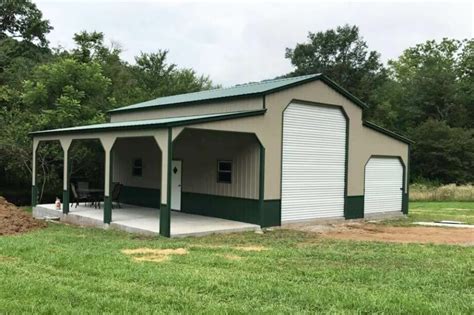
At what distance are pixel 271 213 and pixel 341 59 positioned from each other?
39.5 metres

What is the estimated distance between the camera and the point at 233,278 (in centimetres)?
675

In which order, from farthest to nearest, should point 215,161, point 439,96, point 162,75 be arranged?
point 439,96 < point 162,75 < point 215,161

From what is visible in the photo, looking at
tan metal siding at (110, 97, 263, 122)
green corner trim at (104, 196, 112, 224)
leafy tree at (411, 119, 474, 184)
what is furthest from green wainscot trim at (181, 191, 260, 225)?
leafy tree at (411, 119, 474, 184)

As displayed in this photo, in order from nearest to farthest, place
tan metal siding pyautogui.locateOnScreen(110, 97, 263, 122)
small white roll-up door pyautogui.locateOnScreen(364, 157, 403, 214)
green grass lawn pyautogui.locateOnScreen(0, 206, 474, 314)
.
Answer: green grass lawn pyautogui.locateOnScreen(0, 206, 474, 314), tan metal siding pyautogui.locateOnScreen(110, 97, 263, 122), small white roll-up door pyautogui.locateOnScreen(364, 157, 403, 214)

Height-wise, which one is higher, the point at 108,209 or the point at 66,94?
the point at 66,94

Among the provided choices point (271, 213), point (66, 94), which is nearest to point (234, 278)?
point (271, 213)

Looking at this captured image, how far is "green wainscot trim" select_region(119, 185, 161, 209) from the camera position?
18.0 meters

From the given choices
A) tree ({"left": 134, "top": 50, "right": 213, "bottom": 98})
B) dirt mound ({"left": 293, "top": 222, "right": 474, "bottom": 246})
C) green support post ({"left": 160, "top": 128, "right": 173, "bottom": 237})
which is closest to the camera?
green support post ({"left": 160, "top": 128, "right": 173, "bottom": 237})

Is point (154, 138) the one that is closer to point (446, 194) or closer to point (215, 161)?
point (215, 161)

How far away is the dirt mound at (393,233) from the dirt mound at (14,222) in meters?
7.56

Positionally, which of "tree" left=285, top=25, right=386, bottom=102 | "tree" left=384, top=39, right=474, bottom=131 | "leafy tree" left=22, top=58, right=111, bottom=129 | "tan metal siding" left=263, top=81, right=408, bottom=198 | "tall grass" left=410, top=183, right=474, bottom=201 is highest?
"tree" left=285, top=25, right=386, bottom=102

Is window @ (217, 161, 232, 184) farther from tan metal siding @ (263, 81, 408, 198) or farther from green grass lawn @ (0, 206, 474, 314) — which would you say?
green grass lawn @ (0, 206, 474, 314)

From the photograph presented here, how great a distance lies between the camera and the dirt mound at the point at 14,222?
1274 cm

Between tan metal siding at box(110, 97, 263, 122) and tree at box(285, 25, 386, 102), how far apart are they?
29.7m
